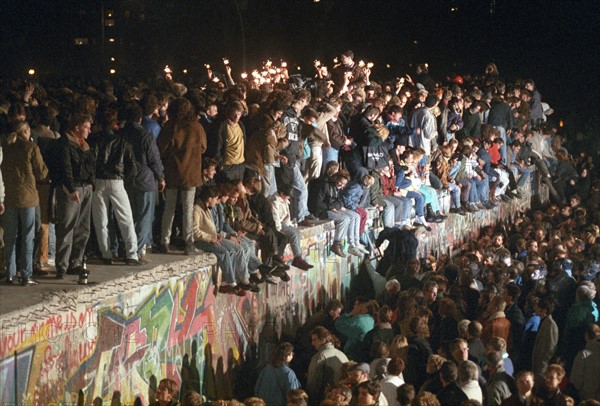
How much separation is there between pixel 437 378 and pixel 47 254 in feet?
16.0

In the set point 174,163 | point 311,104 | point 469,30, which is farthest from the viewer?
point 469,30

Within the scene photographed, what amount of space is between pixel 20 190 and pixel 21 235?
51 cm

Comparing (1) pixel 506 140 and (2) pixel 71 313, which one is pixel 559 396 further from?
(1) pixel 506 140

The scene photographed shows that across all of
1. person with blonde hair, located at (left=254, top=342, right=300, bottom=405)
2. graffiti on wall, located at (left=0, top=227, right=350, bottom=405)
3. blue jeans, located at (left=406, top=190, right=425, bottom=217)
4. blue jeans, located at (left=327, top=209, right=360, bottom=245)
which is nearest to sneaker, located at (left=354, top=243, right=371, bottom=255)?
blue jeans, located at (left=327, top=209, right=360, bottom=245)

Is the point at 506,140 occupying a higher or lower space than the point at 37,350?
higher

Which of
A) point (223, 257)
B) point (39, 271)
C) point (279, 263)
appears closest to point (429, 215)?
point (279, 263)

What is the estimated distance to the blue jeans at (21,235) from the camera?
1259 centimetres

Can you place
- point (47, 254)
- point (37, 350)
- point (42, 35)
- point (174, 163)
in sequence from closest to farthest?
point (37, 350) < point (47, 254) < point (174, 163) < point (42, 35)

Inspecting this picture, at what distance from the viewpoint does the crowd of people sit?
1292cm

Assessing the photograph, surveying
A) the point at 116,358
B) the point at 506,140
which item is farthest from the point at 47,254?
the point at 506,140

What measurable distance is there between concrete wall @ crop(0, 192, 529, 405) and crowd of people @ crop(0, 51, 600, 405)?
42cm

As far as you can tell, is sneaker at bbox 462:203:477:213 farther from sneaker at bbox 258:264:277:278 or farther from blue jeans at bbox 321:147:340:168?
sneaker at bbox 258:264:277:278

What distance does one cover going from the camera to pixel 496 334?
607 inches

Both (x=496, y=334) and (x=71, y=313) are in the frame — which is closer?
(x=71, y=313)
